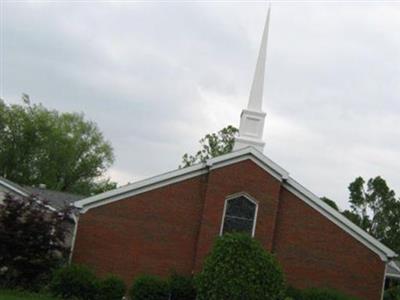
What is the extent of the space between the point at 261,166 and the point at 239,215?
198cm

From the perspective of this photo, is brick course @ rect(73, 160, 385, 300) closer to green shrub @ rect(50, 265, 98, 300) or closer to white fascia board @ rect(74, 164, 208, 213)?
white fascia board @ rect(74, 164, 208, 213)

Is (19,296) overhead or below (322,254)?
below

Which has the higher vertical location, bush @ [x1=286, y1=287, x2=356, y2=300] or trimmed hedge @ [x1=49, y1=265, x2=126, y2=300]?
bush @ [x1=286, y1=287, x2=356, y2=300]

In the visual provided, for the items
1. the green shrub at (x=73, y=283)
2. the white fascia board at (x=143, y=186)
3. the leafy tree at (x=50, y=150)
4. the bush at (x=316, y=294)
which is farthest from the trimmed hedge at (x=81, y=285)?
the leafy tree at (x=50, y=150)

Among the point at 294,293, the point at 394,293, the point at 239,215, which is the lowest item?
the point at 294,293

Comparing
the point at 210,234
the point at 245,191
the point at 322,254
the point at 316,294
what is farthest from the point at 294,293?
the point at 245,191

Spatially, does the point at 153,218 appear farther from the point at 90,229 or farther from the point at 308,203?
the point at 308,203

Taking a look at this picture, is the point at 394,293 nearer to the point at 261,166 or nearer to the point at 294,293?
the point at 294,293

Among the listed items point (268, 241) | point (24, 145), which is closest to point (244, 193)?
point (268, 241)

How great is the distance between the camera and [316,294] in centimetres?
2339

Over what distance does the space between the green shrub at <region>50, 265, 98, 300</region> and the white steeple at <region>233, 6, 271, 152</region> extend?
30.7 ft

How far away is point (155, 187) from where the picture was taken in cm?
2498

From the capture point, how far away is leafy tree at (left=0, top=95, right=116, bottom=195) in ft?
180

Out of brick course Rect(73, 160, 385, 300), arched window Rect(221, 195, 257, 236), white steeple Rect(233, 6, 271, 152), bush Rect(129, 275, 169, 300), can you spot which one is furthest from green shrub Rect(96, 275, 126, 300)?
white steeple Rect(233, 6, 271, 152)
